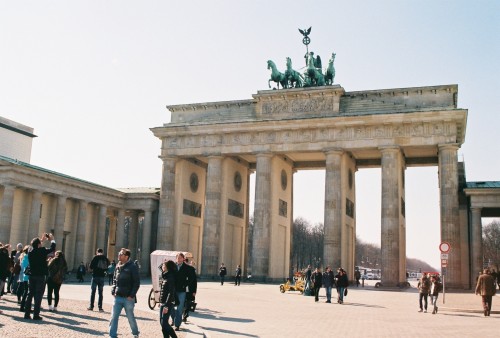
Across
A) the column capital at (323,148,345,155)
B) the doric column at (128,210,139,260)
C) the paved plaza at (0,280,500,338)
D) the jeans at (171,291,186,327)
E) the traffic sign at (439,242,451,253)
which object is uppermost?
the column capital at (323,148,345,155)

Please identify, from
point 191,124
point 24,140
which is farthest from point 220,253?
point 24,140

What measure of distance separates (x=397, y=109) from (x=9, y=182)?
3275cm

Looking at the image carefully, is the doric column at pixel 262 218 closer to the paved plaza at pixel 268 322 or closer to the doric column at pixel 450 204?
the doric column at pixel 450 204

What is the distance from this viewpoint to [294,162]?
59.4 metres

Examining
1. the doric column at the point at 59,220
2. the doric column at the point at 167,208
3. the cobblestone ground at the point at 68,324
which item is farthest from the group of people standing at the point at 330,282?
the doric column at the point at 59,220

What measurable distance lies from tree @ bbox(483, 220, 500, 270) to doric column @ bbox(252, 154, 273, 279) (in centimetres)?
5497

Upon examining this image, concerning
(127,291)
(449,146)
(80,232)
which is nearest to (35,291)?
(127,291)

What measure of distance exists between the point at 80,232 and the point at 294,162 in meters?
23.0

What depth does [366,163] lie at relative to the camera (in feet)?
188

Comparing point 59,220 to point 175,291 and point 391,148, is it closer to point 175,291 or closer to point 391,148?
point 391,148

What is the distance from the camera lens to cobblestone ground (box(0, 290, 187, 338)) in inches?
494

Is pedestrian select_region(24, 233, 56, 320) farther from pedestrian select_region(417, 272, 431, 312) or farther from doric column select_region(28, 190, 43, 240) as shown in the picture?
doric column select_region(28, 190, 43, 240)

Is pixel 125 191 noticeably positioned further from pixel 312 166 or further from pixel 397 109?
pixel 397 109

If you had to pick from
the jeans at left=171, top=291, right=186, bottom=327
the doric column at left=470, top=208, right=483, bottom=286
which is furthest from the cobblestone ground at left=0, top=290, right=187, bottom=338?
the doric column at left=470, top=208, right=483, bottom=286
